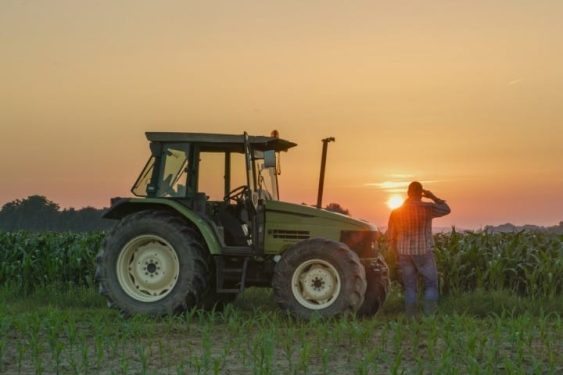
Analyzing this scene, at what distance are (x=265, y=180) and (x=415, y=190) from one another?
2.09 metres

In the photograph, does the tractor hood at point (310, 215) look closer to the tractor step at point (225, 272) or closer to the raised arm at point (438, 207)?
the tractor step at point (225, 272)

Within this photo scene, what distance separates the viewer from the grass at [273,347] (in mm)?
8000

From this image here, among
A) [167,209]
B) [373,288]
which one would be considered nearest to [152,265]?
[167,209]

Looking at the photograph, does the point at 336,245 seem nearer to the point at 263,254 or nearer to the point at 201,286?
the point at 263,254

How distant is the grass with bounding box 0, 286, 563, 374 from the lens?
800cm

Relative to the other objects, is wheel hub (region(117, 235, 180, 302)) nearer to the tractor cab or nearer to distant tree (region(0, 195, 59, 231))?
the tractor cab

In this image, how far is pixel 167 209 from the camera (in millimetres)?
11828

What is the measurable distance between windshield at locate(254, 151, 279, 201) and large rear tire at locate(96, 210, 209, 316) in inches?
42.4

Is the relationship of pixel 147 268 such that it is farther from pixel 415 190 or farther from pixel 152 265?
pixel 415 190

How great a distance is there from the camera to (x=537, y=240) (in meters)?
16.3

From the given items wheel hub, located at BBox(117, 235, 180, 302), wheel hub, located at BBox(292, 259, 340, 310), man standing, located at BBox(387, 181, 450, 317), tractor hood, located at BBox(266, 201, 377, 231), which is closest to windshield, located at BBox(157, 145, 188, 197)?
wheel hub, located at BBox(117, 235, 180, 302)

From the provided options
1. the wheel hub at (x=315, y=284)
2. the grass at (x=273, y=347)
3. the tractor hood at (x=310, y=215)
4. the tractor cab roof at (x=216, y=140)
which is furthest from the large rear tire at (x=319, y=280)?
the tractor cab roof at (x=216, y=140)

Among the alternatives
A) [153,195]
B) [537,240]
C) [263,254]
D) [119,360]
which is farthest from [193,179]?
[537,240]

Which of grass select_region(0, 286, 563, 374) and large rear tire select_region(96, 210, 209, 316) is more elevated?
large rear tire select_region(96, 210, 209, 316)
